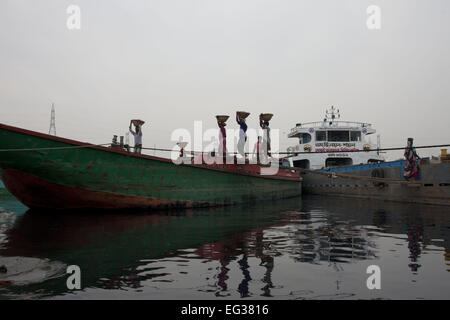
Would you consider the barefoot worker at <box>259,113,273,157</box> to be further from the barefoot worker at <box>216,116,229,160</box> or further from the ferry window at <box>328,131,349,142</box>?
the ferry window at <box>328,131,349,142</box>

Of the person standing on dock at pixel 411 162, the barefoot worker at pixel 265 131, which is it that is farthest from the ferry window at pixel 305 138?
the barefoot worker at pixel 265 131

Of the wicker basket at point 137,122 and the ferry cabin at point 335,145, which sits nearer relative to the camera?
the wicker basket at point 137,122

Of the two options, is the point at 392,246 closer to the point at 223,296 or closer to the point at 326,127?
the point at 223,296

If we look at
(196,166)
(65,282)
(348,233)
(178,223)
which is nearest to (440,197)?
(348,233)

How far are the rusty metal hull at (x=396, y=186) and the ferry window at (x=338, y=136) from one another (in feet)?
12.3

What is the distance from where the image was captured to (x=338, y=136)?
25.1 metres

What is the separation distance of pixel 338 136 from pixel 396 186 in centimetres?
1010

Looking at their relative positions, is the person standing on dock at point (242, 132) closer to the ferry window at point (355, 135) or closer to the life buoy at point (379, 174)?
the life buoy at point (379, 174)

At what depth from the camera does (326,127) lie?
2444 centimetres

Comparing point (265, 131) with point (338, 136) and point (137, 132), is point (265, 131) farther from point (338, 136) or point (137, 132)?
point (338, 136)

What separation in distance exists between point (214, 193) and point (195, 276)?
30.5ft

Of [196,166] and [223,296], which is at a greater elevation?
[196,166]

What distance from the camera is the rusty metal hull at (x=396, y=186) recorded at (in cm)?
1286

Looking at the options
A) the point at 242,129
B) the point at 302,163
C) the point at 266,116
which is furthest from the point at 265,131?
the point at 302,163
